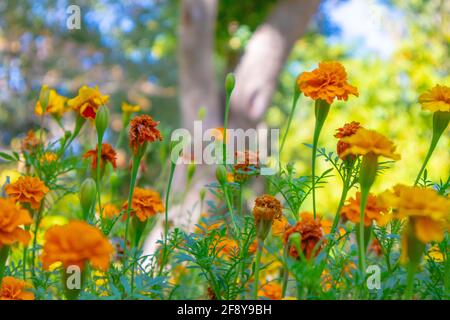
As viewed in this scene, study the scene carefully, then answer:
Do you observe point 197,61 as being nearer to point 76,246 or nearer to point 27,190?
point 27,190

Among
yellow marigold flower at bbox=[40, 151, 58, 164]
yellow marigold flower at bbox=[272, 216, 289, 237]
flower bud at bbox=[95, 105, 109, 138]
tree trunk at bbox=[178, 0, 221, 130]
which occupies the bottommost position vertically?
yellow marigold flower at bbox=[272, 216, 289, 237]

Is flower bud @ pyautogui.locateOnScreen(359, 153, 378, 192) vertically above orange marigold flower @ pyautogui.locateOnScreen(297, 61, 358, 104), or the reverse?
orange marigold flower @ pyautogui.locateOnScreen(297, 61, 358, 104)

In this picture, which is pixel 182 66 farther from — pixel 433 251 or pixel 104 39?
pixel 104 39

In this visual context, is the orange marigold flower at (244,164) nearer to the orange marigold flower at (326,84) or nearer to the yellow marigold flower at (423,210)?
the orange marigold flower at (326,84)

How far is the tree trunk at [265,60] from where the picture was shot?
9.47ft

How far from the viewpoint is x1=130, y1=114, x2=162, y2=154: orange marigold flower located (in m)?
0.63

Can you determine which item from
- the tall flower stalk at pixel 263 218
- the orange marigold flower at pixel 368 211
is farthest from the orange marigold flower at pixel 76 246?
the orange marigold flower at pixel 368 211

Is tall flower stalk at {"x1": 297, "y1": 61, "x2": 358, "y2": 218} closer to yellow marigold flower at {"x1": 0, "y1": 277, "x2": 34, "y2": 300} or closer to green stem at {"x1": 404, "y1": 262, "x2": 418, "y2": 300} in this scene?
green stem at {"x1": 404, "y1": 262, "x2": 418, "y2": 300}

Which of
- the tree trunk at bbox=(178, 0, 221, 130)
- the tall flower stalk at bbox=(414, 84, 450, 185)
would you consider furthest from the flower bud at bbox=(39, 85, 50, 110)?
the tree trunk at bbox=(178, 0, 221, 130)

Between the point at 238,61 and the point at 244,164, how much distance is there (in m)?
3.39

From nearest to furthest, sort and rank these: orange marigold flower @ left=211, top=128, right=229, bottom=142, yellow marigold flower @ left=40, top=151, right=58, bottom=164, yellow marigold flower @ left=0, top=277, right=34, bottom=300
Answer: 1. yellow marigold flower @ left=0, top=277, right=34, bottom=300
2. yellow marigold flower @ left=40, top=151, right=58, bottom=164
3. orange marigold flower @ left=211, top=128, right=229, bottom=142

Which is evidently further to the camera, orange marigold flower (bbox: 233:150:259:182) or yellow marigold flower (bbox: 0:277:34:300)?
orange marigold flower (bbox: 233:150:259:182)

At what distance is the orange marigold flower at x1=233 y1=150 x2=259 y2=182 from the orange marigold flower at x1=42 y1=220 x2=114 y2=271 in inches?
11.7
